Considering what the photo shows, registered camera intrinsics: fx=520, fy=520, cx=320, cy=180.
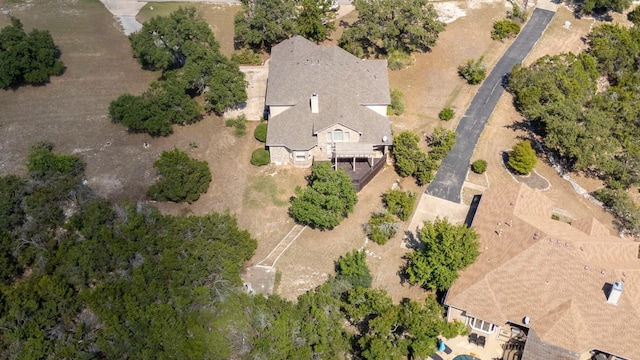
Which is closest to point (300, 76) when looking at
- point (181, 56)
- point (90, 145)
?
point (181, 56)

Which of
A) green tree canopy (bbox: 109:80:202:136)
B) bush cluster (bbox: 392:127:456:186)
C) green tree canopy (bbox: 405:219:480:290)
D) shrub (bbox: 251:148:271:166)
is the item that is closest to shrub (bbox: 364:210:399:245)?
green tree canopy (bbox: 405:219:480:290)

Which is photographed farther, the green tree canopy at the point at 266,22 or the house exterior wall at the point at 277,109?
the green tree canopy at the point at 266,22

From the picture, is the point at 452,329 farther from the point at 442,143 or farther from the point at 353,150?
the point at 442,143

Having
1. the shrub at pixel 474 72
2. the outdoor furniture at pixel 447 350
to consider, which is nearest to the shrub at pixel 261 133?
the shrub at pixel 474 72

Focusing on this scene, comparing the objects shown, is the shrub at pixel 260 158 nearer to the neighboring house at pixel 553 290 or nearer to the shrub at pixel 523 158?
the neighboring house at pixel 553 290

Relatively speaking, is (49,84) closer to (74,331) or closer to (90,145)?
(90,145)

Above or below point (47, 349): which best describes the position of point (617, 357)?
below

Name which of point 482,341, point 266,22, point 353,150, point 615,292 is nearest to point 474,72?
point 353,150
